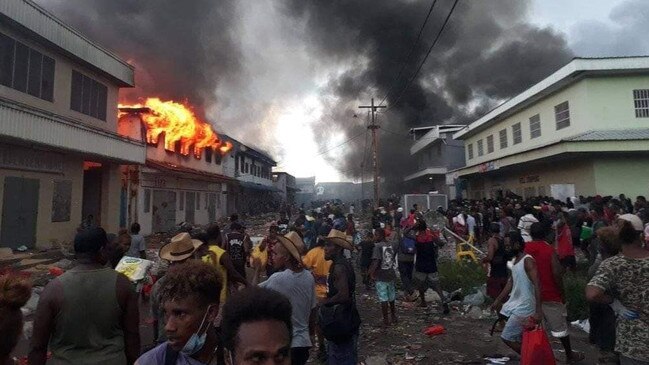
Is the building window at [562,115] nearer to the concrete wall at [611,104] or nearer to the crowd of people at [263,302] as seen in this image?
the concrete wall at [611,104]

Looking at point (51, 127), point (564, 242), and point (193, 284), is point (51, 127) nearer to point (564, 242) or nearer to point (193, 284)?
point (193, 284)

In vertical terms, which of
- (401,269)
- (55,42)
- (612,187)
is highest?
(55,42)

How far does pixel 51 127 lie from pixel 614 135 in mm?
19392

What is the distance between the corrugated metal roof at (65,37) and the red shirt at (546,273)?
13.6m

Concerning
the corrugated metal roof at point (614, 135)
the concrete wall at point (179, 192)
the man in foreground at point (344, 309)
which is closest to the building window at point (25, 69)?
the concrete wall at point (179, 192)

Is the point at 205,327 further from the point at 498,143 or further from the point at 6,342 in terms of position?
the point at 498,143

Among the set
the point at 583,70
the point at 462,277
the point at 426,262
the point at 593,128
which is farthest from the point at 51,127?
the point at 593,128

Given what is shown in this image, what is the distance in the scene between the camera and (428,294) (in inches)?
348

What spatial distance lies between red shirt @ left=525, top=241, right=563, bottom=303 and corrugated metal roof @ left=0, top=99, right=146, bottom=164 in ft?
40.1

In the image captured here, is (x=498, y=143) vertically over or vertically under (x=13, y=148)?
over

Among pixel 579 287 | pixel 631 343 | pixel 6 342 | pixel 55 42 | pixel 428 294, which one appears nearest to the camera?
pixel 6 342

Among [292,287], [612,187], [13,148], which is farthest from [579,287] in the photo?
[13,148]

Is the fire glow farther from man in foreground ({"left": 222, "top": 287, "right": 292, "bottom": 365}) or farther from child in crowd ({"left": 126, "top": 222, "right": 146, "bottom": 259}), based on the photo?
man in foreground ({"left": 222, "top": 287, "right": 292, "bottom": 365})

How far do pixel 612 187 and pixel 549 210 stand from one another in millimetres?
4948
